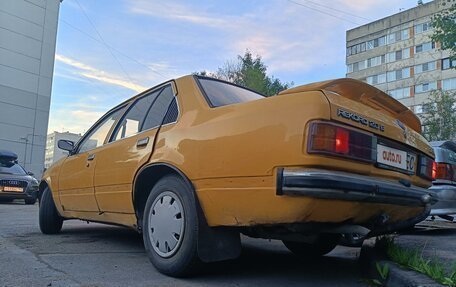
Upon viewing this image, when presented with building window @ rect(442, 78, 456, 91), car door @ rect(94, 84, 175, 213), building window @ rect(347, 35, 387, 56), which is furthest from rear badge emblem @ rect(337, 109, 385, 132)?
building window @ rect(347, 35, 387, 56)

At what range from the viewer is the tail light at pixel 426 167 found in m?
3.45

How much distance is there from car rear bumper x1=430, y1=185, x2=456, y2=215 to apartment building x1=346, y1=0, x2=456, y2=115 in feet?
137

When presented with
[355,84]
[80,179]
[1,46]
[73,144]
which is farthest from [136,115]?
[1,46]

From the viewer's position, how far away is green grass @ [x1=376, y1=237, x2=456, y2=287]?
2.72 m

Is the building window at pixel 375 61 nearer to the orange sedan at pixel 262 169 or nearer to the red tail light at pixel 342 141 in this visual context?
the orange sedan at pixel 262 169

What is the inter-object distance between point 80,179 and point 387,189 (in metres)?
3.41

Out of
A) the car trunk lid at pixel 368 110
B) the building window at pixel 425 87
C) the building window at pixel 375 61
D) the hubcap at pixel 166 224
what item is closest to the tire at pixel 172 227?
the hubcap at pixel 166 224

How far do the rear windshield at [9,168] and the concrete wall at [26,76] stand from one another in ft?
37.6

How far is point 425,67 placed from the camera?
155 ft

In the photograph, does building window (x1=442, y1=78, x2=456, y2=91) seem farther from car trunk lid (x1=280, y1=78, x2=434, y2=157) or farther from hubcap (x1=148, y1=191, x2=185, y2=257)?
hubcap (x1=148, y1=191, x2=185, y2=257)

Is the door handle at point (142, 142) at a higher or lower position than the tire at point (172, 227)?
higher

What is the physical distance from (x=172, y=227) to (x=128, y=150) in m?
1.07

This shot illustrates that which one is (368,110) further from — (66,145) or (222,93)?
(66,145)

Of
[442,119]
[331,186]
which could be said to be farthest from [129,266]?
[442,119]
